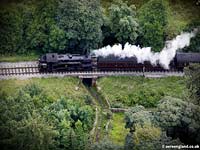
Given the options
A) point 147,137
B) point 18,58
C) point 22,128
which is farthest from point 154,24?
point 22,128

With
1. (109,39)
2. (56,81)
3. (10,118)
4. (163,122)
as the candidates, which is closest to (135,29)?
(109,39)

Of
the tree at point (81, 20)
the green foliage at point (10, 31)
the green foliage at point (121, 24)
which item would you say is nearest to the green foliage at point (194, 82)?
the green foliage at point (121, 24)

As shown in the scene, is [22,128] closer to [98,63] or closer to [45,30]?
[98,63]

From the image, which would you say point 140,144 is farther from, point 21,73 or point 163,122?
point 21,73

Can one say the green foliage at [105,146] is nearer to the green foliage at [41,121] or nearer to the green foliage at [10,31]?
the green foliage at [41,121]

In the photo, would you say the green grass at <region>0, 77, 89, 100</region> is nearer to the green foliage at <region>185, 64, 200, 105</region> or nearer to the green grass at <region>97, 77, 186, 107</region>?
the green grass at <region>97, 77, 186, 107</region>

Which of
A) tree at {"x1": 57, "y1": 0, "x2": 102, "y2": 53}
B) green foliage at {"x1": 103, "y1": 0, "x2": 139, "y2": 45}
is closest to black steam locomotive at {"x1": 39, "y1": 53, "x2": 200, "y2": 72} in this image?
tree at {"x1": 57, "y1": 0, "x2": 102, "y2": 53}
